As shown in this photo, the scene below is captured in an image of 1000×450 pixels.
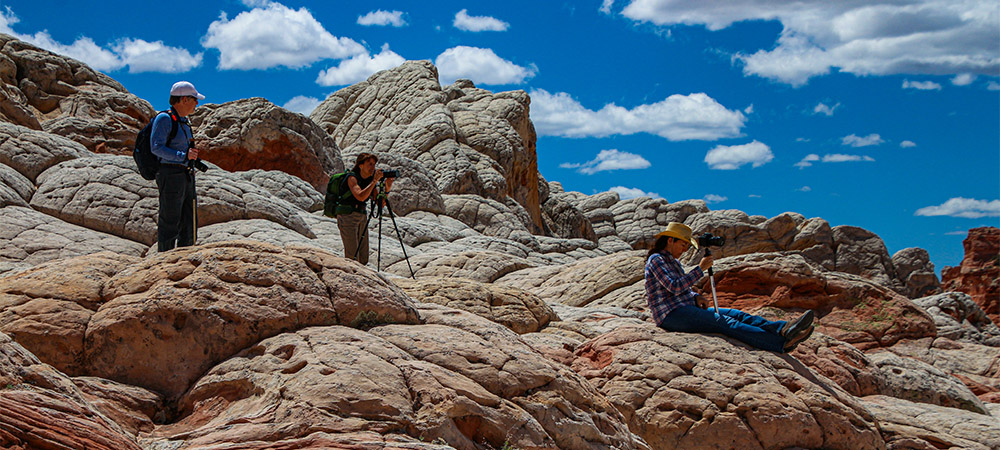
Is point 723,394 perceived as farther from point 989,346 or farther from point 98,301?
point 989,346

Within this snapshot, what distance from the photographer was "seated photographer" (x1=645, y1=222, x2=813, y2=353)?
9.64 meters

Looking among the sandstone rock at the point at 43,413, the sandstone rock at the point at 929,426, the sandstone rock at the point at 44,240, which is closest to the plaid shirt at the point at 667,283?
the sandstone rock at the point at 929,426

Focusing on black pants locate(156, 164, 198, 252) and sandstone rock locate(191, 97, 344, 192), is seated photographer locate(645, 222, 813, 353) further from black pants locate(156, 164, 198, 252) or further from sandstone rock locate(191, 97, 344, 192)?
sandstone rock locate(191, 97, 344, 192)

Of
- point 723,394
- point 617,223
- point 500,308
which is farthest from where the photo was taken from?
point 617,223

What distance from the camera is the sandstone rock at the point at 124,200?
50.6 feet

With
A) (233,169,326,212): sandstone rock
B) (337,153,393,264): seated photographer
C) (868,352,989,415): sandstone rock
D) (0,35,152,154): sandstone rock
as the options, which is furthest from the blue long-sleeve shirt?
(0,35,152,154): sandstone rock

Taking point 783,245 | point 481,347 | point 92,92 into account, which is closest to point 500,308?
point 481,347

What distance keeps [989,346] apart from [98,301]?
1670cm

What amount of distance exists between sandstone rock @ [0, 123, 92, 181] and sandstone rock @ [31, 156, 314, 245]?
12.8 inches

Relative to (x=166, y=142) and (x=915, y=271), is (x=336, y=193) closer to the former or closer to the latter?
(x=166, y=142)

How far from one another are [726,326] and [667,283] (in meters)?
0.93

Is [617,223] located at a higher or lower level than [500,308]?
higher

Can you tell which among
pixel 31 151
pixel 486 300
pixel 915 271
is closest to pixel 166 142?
pixel 486 300

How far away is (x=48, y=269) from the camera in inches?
292
